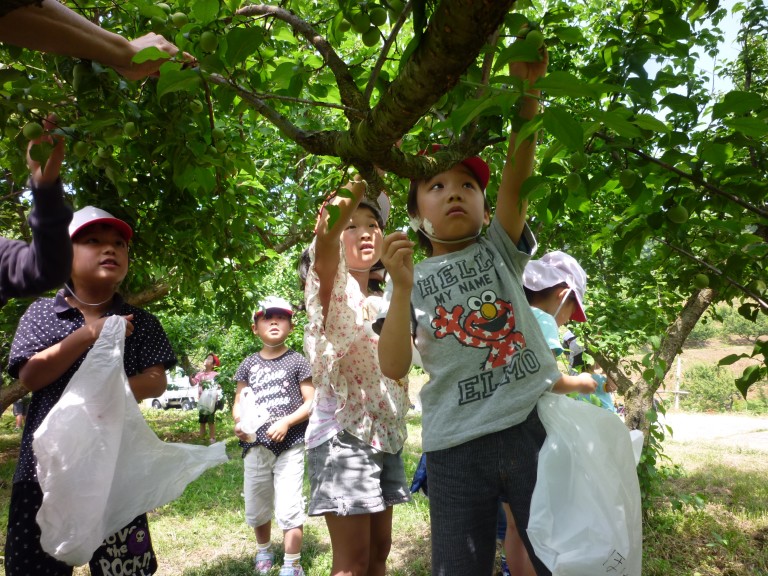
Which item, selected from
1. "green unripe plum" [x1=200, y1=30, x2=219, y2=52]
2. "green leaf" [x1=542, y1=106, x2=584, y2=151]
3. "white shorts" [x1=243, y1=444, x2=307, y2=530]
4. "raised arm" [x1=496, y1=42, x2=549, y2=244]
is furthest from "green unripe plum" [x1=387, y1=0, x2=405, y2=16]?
"white shorts" [x1=243, y1=444, x2=307, y2=530]

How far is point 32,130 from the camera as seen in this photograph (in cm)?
137

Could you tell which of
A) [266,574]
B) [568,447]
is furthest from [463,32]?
[266,574]

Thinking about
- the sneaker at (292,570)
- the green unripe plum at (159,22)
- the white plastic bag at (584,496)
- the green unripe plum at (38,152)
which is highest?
the green unripe plum at (159,22)

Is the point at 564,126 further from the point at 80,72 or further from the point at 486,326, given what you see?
the point at 80,72

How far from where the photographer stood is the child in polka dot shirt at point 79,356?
1.79m

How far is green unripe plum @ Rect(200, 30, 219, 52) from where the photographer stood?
1.20 meters

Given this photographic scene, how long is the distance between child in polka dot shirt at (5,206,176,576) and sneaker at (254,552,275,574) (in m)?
1.68

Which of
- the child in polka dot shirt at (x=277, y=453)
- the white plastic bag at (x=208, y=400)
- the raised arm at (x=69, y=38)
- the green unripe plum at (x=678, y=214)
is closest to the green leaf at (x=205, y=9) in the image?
the raised arm at (x=69, y=38)

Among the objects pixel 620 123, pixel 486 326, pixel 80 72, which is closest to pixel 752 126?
pixel 620 123

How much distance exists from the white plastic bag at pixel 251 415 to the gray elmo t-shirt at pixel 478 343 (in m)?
2.17

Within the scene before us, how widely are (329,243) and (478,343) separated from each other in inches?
24.0

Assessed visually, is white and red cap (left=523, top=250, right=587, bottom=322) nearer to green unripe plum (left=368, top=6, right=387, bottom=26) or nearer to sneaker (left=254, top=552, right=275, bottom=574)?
green unripe plum (left=368, top=6, right=387, bottom=26)

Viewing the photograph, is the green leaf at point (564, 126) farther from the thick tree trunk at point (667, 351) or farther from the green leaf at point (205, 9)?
the thick tree trunk at point (667, 351)

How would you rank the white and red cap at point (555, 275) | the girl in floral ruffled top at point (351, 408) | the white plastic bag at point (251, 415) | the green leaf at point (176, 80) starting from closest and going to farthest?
the green leaf at point (176, 80), the girl in floral ruffled top at point (351, 408), the white and red cap at point (555, 275), the white plastic bag at point (251, 415)
